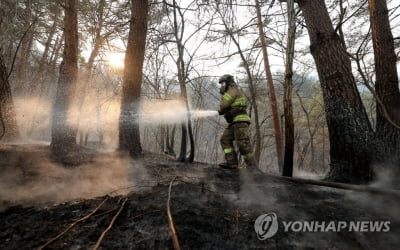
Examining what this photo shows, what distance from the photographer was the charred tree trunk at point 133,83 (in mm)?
5254

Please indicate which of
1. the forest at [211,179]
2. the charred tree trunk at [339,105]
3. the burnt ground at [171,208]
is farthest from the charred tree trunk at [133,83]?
the charred tree trunk at [339,105]

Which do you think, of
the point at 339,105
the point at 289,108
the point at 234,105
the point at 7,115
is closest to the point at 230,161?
the point at 234,105

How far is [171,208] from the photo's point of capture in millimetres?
2326

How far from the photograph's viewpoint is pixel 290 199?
2.77 metres

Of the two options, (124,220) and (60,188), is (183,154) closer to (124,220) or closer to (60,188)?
(60,188)

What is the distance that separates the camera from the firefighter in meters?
4.96

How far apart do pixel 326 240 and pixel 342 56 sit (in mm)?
3414

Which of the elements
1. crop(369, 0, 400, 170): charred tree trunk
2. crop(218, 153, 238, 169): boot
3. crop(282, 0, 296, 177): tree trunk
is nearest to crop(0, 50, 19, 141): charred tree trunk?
crop(218, 153, 238, 169): boot

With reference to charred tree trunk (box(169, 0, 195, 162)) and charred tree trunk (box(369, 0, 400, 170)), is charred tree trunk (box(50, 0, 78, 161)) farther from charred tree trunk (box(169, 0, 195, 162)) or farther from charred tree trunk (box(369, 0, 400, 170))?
charred tree trunk (box(369, 0, 400, 170))

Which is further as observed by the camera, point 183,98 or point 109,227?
point 183,98

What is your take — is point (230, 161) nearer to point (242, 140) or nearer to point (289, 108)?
point (242, 140)

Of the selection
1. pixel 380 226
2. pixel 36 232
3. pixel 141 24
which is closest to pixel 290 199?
pixel 380 226

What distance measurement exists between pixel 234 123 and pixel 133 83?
2.59 metres

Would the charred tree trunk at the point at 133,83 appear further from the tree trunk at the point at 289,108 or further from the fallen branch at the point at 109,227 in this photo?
the tree trunk at the point at 289,108
